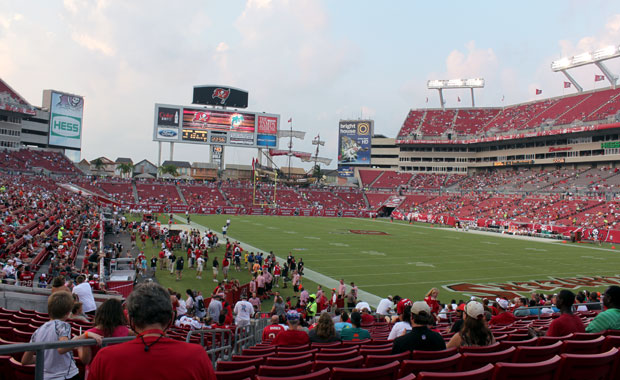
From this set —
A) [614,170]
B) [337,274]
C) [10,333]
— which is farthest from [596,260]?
[614,170]

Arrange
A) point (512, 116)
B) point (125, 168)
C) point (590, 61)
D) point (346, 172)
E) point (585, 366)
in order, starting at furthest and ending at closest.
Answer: point (125, 168), point (346, 172), point (512, 116), point (590, 61), point (585, 366)

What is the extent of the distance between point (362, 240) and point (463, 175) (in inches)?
2076

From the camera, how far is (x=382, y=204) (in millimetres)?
75438

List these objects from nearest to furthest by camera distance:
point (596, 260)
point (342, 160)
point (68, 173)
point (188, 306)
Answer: point (188, 306) → point (596, 260) → point (68, 173) → point (342, 160)

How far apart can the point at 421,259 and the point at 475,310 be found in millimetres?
23980

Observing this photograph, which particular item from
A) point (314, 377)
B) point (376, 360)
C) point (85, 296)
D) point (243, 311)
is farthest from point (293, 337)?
point (243, 311)

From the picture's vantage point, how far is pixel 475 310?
456 centimetres

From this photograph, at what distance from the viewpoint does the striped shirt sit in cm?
530

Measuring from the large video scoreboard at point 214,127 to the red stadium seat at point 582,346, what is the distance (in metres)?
72.3

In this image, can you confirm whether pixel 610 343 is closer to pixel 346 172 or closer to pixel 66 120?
pixel 66 120

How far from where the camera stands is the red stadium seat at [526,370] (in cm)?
326

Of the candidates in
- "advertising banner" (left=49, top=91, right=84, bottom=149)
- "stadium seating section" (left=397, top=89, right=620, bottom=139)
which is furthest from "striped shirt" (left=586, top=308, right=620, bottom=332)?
"advertising banner" (left=49, top=91, right=84, bottom=149)

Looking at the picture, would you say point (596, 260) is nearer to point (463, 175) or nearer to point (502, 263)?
point (502, 263)

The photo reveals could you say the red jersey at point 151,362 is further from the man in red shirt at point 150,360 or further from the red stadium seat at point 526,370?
the red stadium seat at point 526,370
